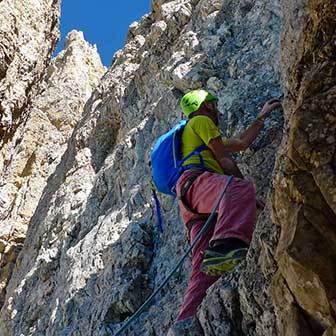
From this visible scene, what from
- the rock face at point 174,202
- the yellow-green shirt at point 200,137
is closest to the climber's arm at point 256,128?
the rock face at point 174,202

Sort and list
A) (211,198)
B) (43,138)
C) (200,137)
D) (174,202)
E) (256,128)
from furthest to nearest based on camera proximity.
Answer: (43,138) → (174,202) → (256,128) → (200,137) → (211,198)

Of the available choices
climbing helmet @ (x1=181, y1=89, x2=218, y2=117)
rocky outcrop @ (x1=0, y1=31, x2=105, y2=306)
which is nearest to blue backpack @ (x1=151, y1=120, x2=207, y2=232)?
climbing helmet @ (x1=181, y1=89, x2=218, y2=117)

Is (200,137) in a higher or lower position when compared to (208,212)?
higher

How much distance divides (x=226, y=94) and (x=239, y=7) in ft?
8.69

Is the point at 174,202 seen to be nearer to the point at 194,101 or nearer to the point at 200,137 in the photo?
the point at 194,101

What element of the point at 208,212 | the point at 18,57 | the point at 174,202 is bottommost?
the point at 208,212

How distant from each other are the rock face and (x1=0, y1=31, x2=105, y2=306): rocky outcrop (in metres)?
3.84

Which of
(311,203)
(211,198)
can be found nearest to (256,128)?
(211,198)

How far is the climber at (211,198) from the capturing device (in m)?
5.46

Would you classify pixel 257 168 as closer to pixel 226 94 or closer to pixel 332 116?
pixel 226 94

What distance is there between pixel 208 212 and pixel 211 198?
24 cm

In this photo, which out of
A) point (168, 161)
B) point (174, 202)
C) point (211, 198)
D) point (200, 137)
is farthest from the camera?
point (174, 202)

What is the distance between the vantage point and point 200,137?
6.73m

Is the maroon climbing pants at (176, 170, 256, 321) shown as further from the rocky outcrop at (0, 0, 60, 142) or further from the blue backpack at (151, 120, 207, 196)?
the rocky outcrop at (0, 0, 60, 142)
